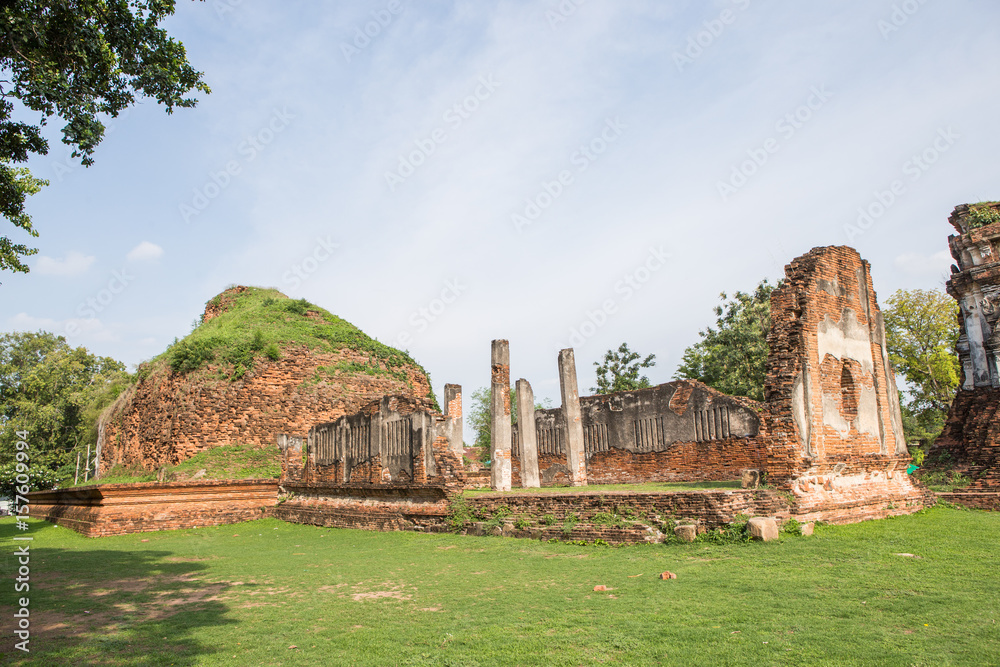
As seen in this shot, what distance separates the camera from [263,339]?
19.2 meters

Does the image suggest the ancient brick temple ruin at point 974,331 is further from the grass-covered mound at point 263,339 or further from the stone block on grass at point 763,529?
the grass-covered mound at point 263,339

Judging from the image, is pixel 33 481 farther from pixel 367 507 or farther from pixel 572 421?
pixel 572 421

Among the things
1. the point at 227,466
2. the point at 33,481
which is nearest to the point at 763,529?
the point at 227,466

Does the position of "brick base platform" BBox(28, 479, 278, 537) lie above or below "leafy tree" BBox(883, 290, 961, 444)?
below

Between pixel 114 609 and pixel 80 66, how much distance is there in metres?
4.99

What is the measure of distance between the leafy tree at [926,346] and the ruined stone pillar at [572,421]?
15.7 meters

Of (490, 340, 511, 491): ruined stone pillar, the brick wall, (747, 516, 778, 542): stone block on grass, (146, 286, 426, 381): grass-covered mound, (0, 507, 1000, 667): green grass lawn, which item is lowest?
(0, 507, 1000, 667): green grass lawn

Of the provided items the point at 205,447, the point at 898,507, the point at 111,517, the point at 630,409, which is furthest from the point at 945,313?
the point at 111,517

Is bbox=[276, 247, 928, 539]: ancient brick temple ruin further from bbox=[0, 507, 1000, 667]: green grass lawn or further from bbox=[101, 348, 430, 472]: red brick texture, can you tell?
bbox=[101, 348, 430, 472]: red brick texture

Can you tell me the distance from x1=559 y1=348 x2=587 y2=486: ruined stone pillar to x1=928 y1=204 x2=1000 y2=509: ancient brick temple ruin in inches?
Answer: 303

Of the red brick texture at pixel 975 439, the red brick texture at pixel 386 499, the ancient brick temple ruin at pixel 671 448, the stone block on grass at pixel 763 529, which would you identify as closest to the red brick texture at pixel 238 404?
the ancient brick temple ruin at pixel 671 448

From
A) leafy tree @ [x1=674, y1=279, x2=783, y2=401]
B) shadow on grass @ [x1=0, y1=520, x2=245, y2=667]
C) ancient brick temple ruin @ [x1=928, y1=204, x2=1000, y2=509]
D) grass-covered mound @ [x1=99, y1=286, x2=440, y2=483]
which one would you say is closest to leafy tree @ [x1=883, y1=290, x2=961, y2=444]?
leafy tree @ [x1=674, y1=279, x2=783, y2=401]

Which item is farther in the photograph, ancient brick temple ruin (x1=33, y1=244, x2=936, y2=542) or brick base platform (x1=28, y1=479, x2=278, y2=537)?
brick base platform (x1=28, y1=479, x2=278, y2=537)

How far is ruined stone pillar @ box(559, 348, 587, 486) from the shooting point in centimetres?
1650
